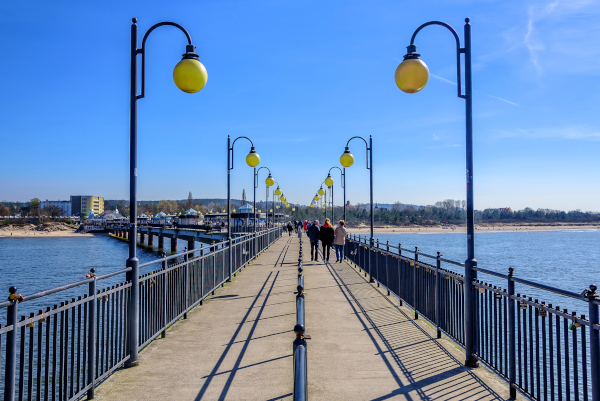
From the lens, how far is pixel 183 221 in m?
93.1

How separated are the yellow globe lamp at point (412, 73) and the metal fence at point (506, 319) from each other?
2.63 m

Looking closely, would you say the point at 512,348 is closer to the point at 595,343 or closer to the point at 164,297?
the point at 595,343

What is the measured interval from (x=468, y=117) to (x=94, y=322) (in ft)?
18.1

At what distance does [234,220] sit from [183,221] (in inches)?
1463

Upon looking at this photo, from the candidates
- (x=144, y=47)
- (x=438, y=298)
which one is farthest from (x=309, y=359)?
(x=144, y=47)

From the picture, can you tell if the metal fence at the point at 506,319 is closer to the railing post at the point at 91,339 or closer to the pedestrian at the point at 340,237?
the railing post at the point at 91,339

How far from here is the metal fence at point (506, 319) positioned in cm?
372

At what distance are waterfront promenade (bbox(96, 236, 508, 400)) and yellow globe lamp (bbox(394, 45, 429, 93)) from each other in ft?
12.7

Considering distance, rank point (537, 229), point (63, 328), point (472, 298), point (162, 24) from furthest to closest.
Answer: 1. point (537, 229)
2. point (162, 24)
3. point (472, 298)
4. point (63, 328)

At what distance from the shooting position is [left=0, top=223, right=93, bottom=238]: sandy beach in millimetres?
146000

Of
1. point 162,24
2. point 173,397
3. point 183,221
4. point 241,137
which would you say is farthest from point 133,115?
point 183,221

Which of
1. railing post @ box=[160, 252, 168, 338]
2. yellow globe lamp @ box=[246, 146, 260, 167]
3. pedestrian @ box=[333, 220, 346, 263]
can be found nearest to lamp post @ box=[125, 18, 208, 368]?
railing post @ box=[160, 252, 168, 338]

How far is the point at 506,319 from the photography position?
502 centimetres

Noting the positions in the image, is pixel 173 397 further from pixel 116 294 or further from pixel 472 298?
pixel 472 298
